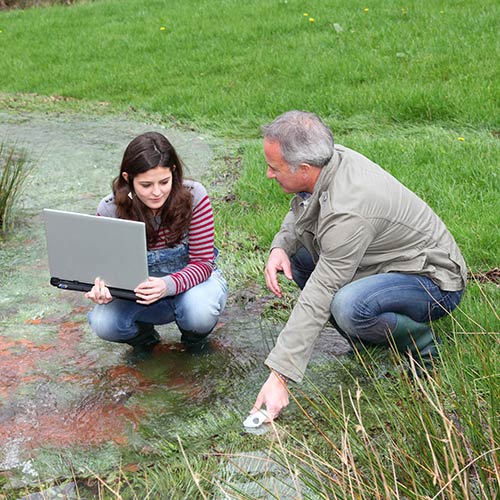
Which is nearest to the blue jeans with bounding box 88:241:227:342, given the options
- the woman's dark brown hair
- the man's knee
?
the woman's dark brown hair

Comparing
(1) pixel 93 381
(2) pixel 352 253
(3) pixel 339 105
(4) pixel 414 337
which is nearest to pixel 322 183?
(2) pixel 352 253

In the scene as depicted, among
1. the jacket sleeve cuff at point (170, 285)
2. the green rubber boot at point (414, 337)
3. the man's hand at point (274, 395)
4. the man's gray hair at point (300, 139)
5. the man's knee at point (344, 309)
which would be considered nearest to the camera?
the man's hand at point (274, 395)

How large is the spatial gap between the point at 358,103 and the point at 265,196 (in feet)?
8.11

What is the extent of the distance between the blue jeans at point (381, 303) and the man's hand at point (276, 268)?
320 mm

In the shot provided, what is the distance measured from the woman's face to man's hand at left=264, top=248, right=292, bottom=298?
58 cm

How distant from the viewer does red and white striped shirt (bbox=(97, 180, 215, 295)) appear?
3779mm

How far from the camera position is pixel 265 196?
6066 millimetres

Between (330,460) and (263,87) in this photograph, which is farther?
(263,87)

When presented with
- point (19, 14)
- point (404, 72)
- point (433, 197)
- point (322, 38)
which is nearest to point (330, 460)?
point (433, 197)

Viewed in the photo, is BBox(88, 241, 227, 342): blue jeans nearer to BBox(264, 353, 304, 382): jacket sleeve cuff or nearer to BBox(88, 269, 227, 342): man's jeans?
BBox(88, 269, 227, 342): man's jeans

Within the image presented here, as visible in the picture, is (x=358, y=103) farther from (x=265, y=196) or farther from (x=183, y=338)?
(x=183, y=338)

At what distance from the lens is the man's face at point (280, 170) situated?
3.30 meters

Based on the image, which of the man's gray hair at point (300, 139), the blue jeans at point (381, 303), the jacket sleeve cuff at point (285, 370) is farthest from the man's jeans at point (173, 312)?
the man's gray hair at point (300, 139)

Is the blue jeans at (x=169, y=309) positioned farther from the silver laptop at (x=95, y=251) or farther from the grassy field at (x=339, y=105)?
the grassy field at (x=339, y=105)
